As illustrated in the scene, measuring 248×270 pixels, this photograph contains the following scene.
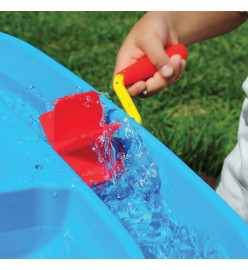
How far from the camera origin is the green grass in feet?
5.79

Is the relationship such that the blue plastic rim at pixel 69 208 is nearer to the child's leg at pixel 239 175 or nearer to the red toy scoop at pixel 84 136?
the red toy scoop at pixel 84 136

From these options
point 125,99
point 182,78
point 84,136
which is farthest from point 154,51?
point 182,78

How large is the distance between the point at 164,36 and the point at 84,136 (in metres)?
0.38

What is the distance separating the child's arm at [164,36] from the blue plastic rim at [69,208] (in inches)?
8.5

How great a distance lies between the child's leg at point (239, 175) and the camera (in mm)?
1108

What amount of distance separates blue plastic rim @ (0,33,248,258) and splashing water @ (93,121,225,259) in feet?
0.06

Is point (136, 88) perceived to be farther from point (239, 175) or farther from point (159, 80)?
point (239, 175)

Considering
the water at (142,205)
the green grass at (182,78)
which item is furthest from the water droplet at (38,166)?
the green grass at (182,78)

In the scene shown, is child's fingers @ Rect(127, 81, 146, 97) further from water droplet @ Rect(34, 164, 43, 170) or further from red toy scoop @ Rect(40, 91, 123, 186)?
water droplet @ Rect(34, 164, 43, 170)

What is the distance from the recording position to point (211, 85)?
7.22 ft

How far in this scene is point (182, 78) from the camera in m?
2.20

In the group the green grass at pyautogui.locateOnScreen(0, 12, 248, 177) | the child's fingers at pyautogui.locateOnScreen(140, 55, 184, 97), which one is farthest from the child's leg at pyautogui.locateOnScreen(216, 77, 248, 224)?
the green grass at pyautogui.locateOnScreen(0, 12, 248, 177)
